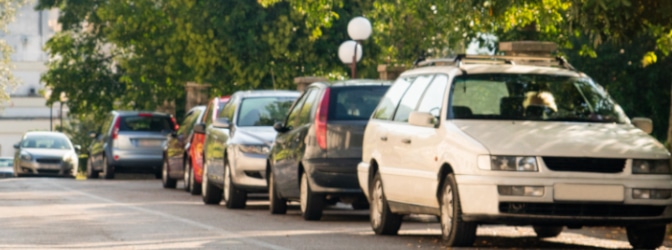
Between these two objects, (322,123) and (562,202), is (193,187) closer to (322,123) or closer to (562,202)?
(322,123)

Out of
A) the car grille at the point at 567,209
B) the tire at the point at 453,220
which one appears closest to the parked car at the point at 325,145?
the tire at the point at 453,220

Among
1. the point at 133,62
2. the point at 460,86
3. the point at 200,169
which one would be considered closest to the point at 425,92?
the point at 460,86

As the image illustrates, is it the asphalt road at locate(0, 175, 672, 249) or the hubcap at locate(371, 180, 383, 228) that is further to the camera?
the hubcap at locate(371, 180, 383, 228)

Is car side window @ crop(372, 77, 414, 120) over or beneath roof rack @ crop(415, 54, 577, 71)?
beneath

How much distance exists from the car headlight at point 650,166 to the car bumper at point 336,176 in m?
4.94

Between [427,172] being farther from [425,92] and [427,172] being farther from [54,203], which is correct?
[54,203]

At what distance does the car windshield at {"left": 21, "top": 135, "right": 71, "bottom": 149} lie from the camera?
156 ft

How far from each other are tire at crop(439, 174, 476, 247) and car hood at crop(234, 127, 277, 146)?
7.60 metres

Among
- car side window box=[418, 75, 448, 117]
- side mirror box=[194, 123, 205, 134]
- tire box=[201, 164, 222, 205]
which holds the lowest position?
tire box=[201, 164, 222, 205]

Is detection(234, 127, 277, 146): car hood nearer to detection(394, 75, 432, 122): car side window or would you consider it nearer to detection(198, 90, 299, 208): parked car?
detection(198, 90, 299, 208): parked car

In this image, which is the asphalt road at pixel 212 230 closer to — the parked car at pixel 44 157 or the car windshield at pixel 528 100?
the car windshield at pixel 528 100

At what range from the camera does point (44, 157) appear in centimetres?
4550

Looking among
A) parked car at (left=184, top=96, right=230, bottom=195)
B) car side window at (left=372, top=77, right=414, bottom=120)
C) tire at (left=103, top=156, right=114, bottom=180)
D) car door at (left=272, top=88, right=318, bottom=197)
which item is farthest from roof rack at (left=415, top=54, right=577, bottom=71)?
tire at (left=103, top=156, right=114, bottom=180)

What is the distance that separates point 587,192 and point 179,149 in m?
17.2
